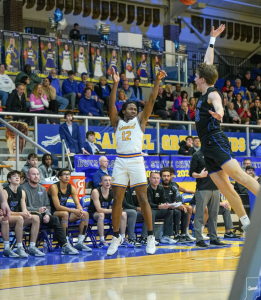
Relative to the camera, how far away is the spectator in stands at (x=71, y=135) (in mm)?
11953

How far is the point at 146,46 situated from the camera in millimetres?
21141

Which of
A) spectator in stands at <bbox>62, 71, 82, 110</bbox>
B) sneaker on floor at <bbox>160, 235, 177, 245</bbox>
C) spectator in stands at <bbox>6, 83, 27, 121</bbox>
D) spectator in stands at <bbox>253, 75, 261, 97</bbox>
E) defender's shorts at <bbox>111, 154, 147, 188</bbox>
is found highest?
spectator in stands at <bbox>253, 75, 261, 97</bbox>

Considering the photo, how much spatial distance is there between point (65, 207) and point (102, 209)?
76cm

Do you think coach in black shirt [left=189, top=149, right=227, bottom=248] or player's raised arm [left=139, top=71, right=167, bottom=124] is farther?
coach in black shirt [left=189, top=149, right=227, bottom=248]

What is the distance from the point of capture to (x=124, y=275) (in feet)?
18.7

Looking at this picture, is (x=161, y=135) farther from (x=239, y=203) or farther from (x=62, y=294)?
(x=62, y=294)

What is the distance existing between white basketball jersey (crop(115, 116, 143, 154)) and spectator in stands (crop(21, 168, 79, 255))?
89.3 inches

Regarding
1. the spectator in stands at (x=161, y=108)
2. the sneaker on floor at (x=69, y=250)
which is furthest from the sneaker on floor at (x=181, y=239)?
the spectator in stands at (x=161, y=108)

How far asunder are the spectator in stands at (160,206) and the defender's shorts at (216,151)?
436 centimetres

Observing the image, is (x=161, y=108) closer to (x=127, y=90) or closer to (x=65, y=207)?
(x=127, y=90)

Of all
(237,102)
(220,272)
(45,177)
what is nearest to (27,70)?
(45,177)

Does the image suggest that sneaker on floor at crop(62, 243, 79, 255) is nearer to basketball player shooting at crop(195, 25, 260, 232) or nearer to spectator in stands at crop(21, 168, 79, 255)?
spectator in stands at crop(21, 168, 79, 255)

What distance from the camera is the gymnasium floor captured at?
179 inches

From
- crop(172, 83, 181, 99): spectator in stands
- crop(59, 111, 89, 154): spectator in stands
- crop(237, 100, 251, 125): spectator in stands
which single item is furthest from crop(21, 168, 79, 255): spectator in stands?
crop(237, 100, 251, 125): spectator in stands
